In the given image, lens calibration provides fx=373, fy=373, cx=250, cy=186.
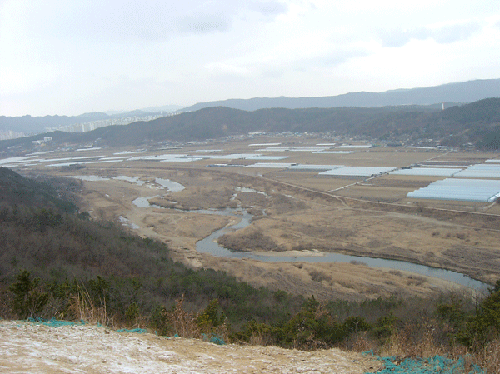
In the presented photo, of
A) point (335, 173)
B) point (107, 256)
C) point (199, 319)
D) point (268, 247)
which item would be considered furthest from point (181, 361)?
point (335, 173)

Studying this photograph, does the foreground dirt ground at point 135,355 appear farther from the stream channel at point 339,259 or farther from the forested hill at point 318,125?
the forested hill at point 318,125

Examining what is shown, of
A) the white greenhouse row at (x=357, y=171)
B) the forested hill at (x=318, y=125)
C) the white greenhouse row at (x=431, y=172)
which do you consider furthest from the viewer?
the forested hill at (x=318, y=125)

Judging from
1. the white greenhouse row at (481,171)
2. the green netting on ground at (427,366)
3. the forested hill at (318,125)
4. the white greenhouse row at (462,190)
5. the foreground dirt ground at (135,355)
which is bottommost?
the white greenhouse row at (462,190)

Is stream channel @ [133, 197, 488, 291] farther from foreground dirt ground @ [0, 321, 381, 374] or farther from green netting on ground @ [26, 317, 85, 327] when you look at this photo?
green netting on ground @ [26, 317, 85, 327]

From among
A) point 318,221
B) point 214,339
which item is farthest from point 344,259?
point 214,339

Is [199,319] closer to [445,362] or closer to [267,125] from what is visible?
[445,362]

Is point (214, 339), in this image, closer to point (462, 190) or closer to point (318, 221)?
point (318, 221)

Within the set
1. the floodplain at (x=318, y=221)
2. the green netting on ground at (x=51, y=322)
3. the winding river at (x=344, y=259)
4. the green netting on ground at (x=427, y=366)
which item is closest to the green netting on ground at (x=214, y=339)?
the green netting on ground at (x=51, y=322)
